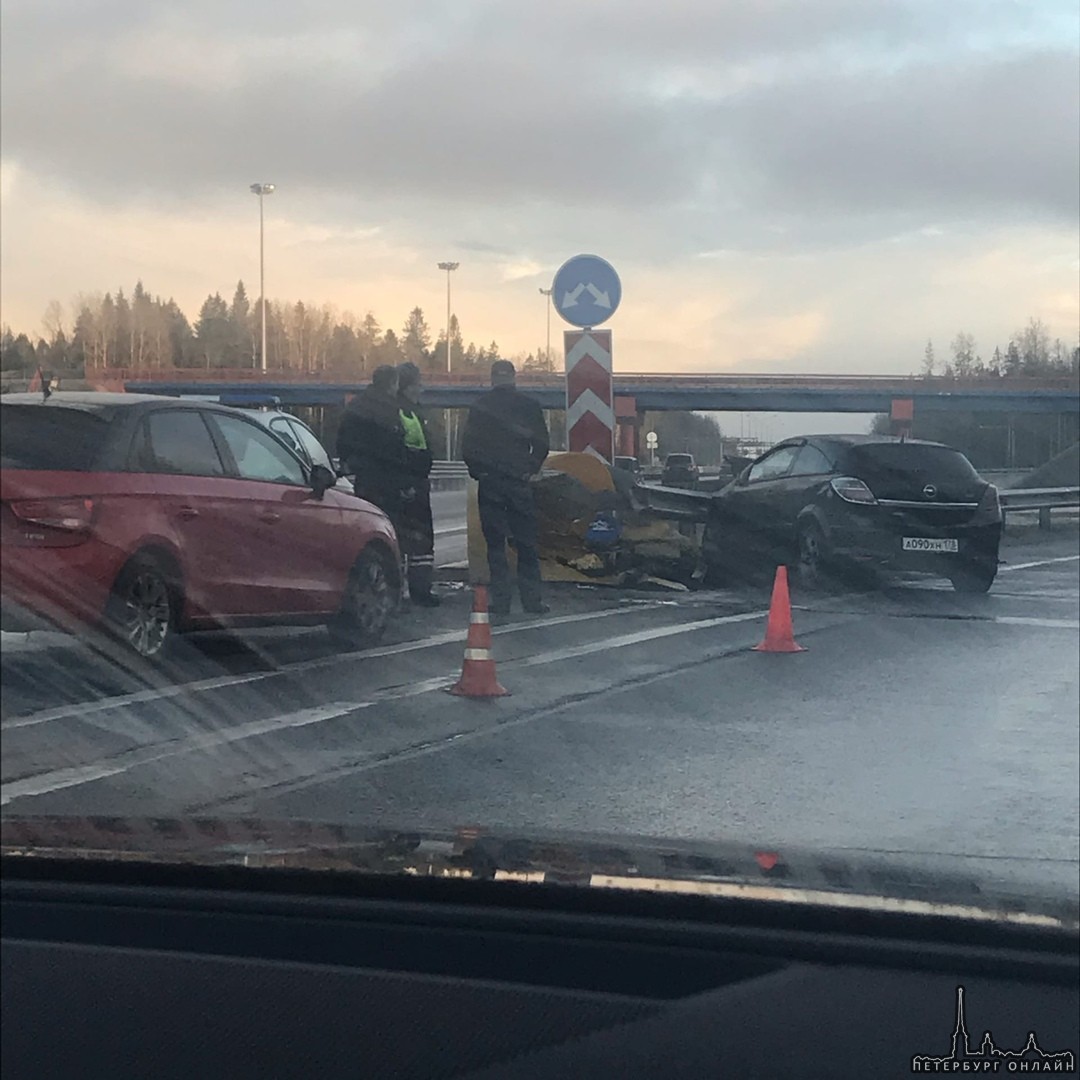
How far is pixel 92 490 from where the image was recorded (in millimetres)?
6652

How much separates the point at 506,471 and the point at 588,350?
4.68 ft

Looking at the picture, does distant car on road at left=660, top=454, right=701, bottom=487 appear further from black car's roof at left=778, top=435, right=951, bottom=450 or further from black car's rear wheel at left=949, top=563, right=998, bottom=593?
black car's rear wheel at left=949, top=563, right=998, bottom=593

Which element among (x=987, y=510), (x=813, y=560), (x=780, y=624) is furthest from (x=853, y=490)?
(x=780, y=624)

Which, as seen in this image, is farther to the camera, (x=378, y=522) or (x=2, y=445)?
(x=378, y=522)

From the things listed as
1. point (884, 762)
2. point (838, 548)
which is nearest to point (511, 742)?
point (884, 762)

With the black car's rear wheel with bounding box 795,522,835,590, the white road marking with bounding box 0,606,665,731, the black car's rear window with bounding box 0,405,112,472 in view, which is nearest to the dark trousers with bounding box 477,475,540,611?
the white road marking with bounding box 0,606,665,731

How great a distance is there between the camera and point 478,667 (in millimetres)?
7676

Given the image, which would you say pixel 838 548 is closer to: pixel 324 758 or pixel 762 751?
pixel 762 751

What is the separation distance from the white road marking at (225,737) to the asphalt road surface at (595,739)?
20mm

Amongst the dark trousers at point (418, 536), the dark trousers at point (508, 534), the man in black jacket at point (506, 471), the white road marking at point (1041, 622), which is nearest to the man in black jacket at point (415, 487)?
the dark trousers at point (418, 536)

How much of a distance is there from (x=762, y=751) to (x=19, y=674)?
10.9 feet

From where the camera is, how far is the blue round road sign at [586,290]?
10.8 m

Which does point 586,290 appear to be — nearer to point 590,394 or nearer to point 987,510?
point 590,394

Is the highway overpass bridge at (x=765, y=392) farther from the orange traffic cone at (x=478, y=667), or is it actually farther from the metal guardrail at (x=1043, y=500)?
the metal guardrail at (x=1043, y=500)
